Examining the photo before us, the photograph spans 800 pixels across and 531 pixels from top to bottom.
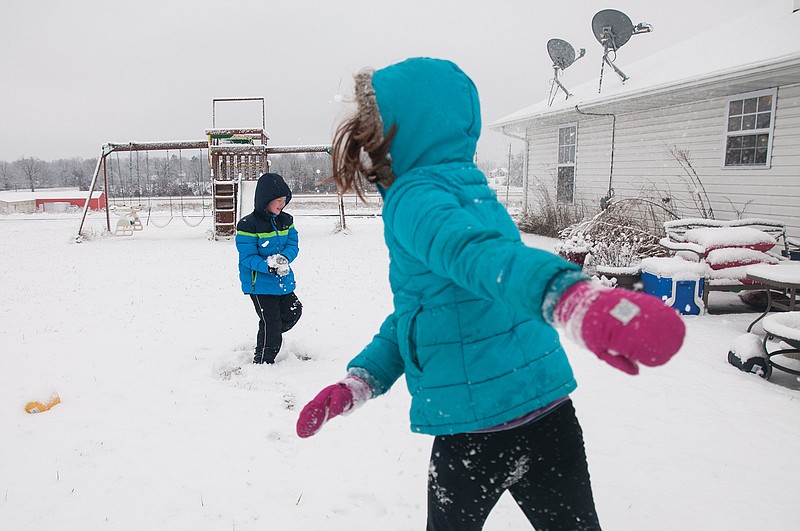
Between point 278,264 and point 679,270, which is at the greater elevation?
point 278,264

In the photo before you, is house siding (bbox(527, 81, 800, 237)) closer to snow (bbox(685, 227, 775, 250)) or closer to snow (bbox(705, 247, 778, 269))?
snow (bbox(685, 227, 775, 250))

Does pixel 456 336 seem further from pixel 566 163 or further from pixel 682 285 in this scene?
pixel 566 163

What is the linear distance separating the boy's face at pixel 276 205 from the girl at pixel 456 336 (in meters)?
3.80

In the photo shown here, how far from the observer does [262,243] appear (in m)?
5.26

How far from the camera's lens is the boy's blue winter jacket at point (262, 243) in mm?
5148

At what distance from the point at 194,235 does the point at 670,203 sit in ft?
51.5

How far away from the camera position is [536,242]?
14750 mm

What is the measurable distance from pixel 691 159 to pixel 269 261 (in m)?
9.99

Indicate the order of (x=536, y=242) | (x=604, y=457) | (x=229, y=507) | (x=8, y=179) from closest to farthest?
(x=229, y=507) → (x=604, y=457) → (x=536, y=242) → (x=8, y=179)

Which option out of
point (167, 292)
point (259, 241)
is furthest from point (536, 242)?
point (259, 241)

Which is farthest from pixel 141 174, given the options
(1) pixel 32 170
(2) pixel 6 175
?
(2) pixel 6 175

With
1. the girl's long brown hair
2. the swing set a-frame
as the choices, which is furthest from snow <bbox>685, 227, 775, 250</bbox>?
the swing set a-frame

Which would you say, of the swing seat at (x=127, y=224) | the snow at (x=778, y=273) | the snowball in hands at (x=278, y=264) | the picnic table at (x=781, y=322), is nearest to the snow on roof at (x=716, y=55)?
the snow at (x=778, y=273)

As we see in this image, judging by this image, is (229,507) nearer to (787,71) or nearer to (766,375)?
(766,375)
